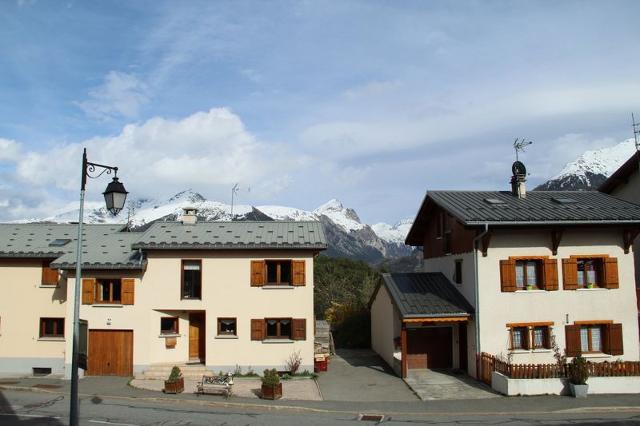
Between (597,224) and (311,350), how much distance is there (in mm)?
12207

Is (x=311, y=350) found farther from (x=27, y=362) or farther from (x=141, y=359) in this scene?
(x=27, y=362)

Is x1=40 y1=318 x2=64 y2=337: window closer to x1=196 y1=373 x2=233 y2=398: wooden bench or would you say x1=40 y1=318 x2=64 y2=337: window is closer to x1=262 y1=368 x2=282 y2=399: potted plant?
x1=196 y1=373 x2=233 y2=398: wooden bench

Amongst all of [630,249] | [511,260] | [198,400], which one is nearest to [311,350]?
[198,400]

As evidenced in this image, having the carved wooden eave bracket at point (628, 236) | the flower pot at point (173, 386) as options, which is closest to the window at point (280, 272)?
the flower pot at point (173, 386)

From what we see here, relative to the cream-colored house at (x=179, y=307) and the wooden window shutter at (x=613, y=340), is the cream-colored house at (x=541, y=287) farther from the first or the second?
the cream-colored house at (x=179, y=307)

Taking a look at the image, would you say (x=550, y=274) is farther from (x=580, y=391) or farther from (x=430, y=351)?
(x=430, y=351)

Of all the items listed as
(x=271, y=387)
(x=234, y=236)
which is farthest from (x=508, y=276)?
(x=234, y=236)

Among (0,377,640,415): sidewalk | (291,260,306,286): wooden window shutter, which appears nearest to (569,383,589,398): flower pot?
(0,377,640,415): sidewalk

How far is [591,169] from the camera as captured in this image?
108m

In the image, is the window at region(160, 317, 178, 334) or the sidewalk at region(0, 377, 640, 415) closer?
the sidewalk at region(0, 377, 640, 415)

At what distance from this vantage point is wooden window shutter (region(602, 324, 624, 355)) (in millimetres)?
20062

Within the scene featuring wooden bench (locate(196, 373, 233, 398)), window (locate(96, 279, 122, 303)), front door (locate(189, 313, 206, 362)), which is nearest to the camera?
wooden bench (locate(196, 373, 233, 398))

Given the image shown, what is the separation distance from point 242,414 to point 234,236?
848 cm

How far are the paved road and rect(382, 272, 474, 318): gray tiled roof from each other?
4.00 m
